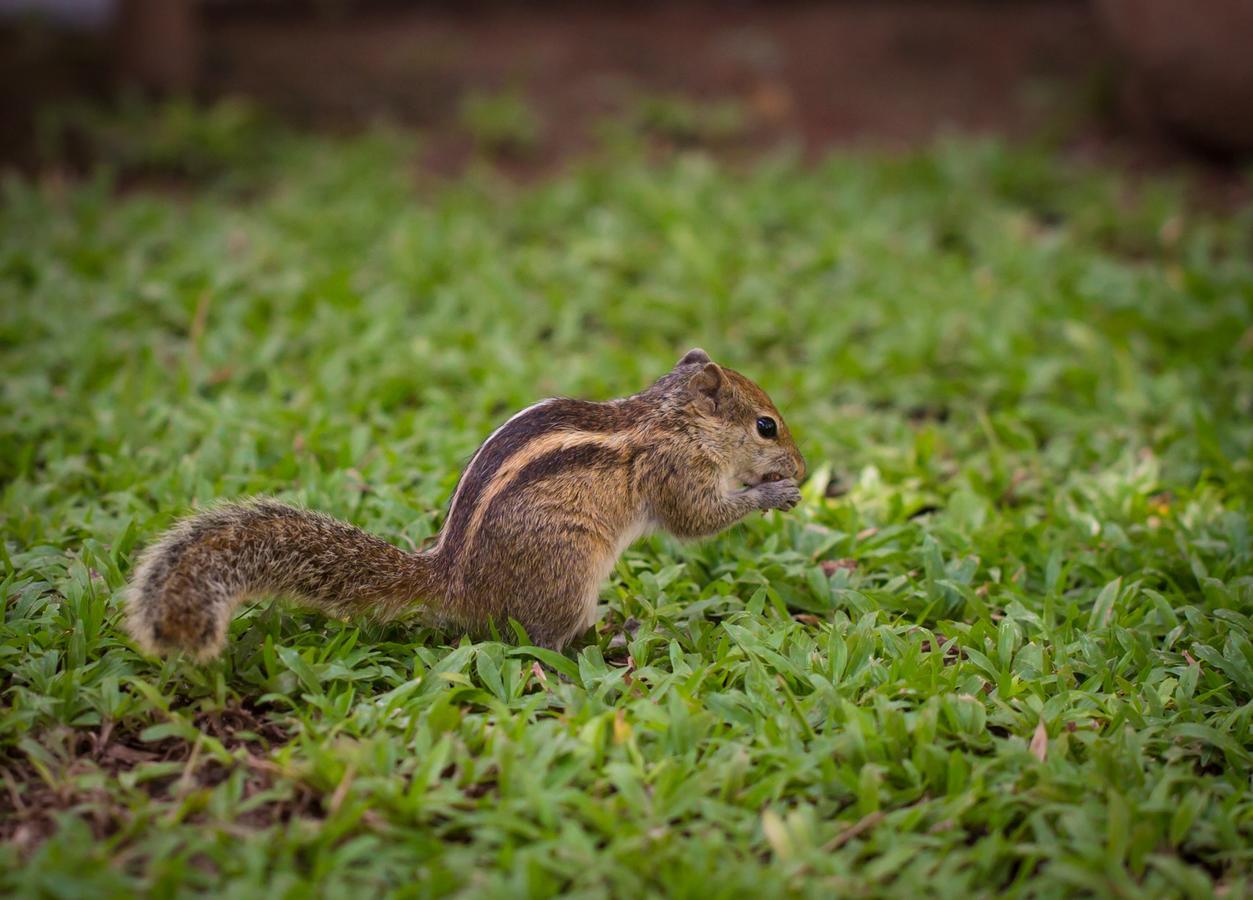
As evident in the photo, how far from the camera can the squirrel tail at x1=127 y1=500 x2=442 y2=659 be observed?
299cm

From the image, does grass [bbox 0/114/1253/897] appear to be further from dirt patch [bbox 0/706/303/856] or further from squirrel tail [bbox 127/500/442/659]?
squirrel tail [bbox 127/500/442/659]

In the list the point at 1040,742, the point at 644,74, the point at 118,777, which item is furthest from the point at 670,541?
the point at 644,74

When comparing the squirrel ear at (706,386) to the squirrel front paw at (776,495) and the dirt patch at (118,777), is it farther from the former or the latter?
the dirt patch at (118,777)

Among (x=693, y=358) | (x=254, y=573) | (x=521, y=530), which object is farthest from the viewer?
(x=693, y=358)

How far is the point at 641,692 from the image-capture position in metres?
3.48

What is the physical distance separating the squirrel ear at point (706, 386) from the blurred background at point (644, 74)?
15.9 feet

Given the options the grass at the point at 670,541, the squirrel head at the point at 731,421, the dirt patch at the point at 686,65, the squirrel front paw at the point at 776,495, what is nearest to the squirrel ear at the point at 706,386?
the squirrel head at the point at 731,421

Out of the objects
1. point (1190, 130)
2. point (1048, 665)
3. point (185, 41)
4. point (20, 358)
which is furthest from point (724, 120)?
point (1048, 665)

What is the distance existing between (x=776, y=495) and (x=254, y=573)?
174 centimetres

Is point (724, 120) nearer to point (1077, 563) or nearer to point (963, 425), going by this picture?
point (963, 425)

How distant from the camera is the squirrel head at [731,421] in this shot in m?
3.92

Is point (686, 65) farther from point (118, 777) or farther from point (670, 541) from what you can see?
point (118, 777)

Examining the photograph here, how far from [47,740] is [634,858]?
1.64 m

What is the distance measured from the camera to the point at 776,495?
12.9 ft
